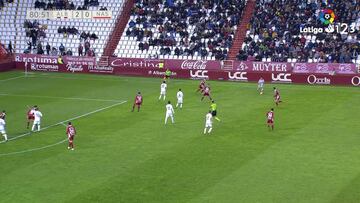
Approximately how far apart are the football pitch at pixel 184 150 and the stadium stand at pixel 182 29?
14.0 meters

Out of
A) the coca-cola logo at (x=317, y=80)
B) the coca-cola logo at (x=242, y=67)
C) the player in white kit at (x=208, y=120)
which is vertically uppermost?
the coca-cola logo at (x=242, y=67)

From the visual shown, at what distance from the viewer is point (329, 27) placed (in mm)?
67750

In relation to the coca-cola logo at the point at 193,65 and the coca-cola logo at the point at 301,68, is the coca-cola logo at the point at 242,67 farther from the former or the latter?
the coca-cola logo at the point at 301,68

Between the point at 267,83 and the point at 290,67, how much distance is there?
9.72ft

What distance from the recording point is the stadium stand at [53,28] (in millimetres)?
75338

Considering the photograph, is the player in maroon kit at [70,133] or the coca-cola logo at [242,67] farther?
the coca-cola logo at [242,67]

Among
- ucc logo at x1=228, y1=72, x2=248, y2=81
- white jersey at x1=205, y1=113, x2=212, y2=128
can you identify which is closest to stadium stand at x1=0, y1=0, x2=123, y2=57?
ucc logo at x1=228, y1=72, x2=248, y2=81

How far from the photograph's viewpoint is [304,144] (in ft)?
122

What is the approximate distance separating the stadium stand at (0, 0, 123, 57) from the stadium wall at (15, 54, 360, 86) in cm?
357

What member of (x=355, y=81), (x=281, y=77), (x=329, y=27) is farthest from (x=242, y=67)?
(x=355, y=81)

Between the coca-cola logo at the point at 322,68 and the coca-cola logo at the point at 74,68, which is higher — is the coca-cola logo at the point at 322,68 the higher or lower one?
the higher one

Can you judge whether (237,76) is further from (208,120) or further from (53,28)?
(53,28)

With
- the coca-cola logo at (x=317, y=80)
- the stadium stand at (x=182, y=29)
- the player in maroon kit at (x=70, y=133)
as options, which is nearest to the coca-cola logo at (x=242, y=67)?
the stadium stand at (x=182, y=29)

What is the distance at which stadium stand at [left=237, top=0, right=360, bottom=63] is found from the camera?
65.1m
